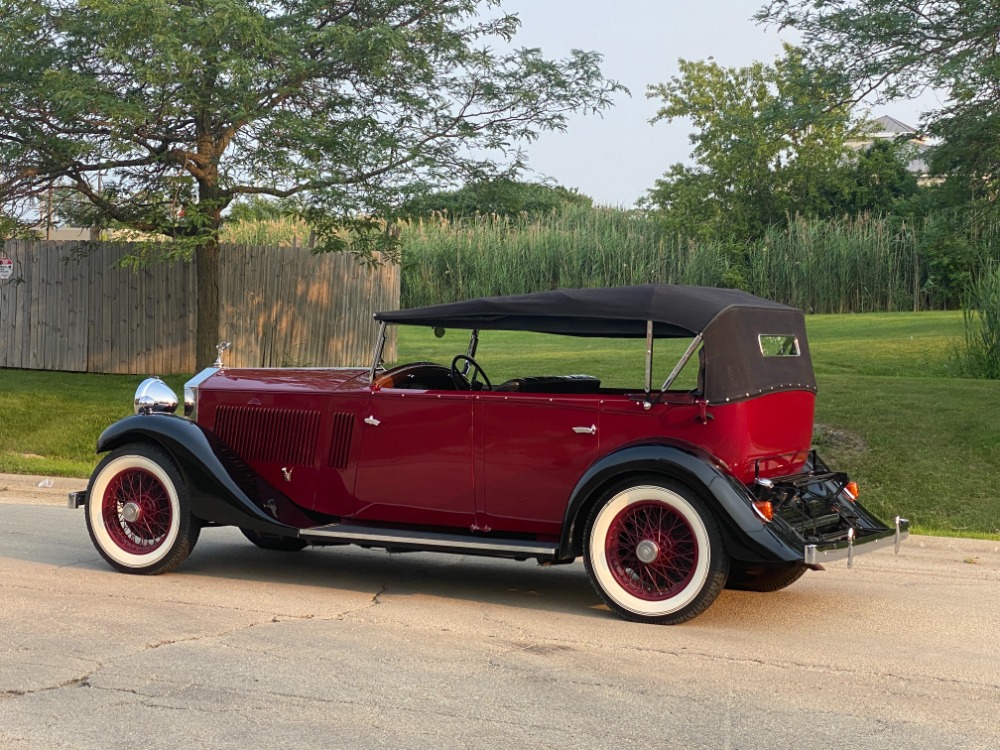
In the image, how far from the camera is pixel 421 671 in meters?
5.65

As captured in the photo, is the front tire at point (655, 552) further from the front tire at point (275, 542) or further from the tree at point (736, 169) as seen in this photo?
the tree at point (736, 169)

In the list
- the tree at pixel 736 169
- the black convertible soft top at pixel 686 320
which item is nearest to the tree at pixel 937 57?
the black convertible soft top at pixel 686 320

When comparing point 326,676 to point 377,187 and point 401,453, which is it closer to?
point 401,453

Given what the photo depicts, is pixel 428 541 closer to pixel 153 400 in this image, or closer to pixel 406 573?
pixel 406 573

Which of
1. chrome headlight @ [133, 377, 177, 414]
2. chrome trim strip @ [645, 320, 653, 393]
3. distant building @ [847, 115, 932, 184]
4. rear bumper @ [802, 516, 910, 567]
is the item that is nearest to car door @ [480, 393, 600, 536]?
chrome trim strip @ [645, 320, 653, 393]

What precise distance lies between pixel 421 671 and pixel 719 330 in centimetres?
254

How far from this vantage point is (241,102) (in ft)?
49.5

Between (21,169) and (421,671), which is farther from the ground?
(21,169)

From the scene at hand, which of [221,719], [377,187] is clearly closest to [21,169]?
[377,187]

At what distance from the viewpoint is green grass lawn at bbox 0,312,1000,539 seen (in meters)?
11.2

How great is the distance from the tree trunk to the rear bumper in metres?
12.5

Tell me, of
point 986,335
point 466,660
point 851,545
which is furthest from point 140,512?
point 986,335

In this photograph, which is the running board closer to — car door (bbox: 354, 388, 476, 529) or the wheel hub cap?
car door (bbox: 354, 388, 476, 529)

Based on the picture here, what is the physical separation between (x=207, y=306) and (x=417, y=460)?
38.1ft
